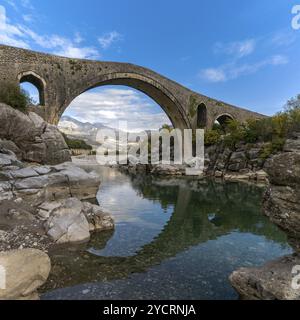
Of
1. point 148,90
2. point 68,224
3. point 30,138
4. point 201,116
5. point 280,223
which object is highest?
point 148,90

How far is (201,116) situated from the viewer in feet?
145

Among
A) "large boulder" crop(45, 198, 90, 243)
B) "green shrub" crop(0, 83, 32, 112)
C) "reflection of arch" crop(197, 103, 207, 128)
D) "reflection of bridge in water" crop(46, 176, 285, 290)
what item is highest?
"reflection of arch" crop(197, 103, 207, 128)

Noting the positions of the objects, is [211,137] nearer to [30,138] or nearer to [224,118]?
[224,118]

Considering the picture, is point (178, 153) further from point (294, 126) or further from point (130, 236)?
point (130, 236)

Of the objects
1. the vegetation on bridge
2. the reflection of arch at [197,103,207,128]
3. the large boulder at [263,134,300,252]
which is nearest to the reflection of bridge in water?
the large boulder at [263,134,300,252]

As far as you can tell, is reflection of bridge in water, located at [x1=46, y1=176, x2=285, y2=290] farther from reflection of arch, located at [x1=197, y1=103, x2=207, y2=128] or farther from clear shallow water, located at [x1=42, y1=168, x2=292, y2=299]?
reflection of arch, located at [x1=197, y1=103, x2=207, y2=128]

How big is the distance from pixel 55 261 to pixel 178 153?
36804 mm

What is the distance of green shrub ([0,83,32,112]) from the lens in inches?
708

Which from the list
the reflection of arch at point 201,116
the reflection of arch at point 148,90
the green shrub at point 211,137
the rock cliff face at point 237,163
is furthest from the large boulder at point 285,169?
the reflection of arch at point 201,116

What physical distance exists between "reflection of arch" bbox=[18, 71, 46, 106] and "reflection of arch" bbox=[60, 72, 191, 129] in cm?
210

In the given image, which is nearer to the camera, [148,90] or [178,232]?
[178,232]

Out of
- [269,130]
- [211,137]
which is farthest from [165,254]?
[211,137]

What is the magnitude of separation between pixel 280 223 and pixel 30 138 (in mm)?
16347
